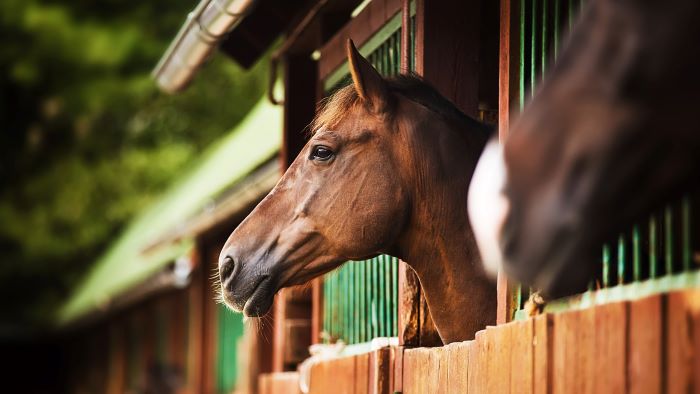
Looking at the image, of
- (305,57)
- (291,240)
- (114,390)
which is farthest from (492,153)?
(114,390)

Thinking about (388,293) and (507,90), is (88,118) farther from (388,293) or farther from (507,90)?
(507,90)

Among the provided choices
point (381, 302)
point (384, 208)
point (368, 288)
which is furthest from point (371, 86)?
point (368, 288)

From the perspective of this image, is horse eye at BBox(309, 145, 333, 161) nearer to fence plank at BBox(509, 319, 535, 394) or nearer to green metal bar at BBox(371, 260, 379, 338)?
green metal bar at BBox(371, 260, 379, 338)

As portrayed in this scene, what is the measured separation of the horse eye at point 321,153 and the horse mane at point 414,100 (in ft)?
0.31

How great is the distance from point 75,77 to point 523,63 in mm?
21449

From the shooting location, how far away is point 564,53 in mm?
2473

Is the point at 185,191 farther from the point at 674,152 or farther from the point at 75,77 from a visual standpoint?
the point at 674,152

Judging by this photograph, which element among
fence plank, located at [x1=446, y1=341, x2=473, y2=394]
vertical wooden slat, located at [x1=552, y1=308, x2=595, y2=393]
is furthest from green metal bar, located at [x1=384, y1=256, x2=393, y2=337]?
vertical wooden slat, located at [x1=552, y1=308, x2=595, y2=393]

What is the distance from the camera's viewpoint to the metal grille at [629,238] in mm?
3305

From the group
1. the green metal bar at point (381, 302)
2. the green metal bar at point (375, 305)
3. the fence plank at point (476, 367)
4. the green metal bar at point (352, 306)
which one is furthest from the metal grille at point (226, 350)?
the fence plank at point (476, 367)

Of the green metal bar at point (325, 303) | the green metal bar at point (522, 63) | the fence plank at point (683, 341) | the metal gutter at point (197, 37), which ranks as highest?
the metal gutter at point (197, 37)

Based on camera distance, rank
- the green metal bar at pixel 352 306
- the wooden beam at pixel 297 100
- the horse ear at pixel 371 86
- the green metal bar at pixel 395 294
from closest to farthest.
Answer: the horse ear at pixel 371 86
the green metal bar at pixel 395 294
the green metal bar at pixel 352 306
the wooden beam at pixel 297 100

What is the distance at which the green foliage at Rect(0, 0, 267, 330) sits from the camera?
24719 mm

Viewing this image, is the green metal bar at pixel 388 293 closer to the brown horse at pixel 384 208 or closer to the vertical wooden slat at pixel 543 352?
the brown horse at pixel 384 208
